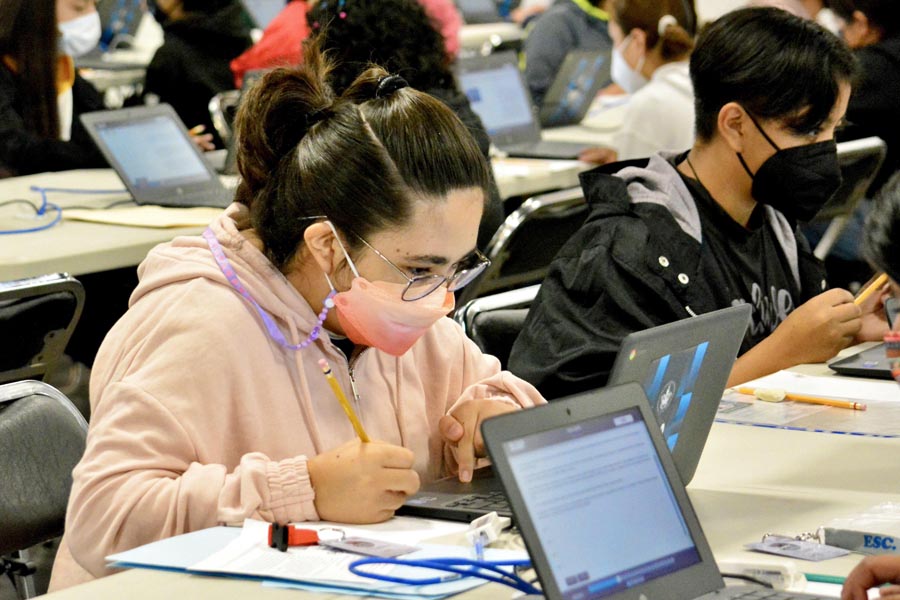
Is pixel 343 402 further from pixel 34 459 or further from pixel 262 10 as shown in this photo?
pixel 262 10

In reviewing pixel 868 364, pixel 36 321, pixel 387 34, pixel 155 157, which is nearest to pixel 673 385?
pixel 868 364

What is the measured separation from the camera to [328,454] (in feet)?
5.53

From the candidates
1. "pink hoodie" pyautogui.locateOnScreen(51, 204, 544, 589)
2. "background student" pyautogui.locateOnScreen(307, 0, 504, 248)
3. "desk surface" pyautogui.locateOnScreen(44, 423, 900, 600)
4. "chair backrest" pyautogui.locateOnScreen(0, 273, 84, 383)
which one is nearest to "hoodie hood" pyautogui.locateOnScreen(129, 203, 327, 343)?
"pink hoodie" pyautogui.locateOnScreen(51, 204, 544, 589)

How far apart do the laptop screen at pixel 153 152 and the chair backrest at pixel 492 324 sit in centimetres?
166

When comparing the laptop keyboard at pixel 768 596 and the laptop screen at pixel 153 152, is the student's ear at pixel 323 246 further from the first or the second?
the laptop screen at pixel 153 152

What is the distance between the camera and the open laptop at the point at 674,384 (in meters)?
1.61

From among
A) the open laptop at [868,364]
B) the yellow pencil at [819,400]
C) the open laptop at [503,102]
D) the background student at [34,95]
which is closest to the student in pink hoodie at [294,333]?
the yellow pencil at [819,400]

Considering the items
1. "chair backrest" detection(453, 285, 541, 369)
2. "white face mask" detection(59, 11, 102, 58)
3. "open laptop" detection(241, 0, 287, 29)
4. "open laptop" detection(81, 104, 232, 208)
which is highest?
"chair backrest" detection(453, 285, 541, 369)

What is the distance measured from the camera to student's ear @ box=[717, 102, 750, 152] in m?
2.63

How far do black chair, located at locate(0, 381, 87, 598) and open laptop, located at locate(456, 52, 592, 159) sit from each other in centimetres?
326

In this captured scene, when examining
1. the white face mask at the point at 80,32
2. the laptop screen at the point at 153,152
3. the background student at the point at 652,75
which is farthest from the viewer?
the white face mask at the point at 80,32

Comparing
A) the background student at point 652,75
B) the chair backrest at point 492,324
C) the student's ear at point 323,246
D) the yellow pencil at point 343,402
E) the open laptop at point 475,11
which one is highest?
the student's ear at point 323,246

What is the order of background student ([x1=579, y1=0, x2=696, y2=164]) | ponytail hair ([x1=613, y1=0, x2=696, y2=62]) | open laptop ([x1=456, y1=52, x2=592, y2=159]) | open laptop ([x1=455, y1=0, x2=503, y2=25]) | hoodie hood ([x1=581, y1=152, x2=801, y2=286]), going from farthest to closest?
open laptop ([x1=455, y1=0, x2=503, y2=25]) < open laptop ([x1=456, y1=52, x2=592, y2=159]) < ponytail hair ([x1=613, y1=0, x2=696, y2=62]) < background student ([x1=579, y1=0, x2=696, y2=164]) < hoodie hood ([x1=581, y1=152, x2=801, y2=286])

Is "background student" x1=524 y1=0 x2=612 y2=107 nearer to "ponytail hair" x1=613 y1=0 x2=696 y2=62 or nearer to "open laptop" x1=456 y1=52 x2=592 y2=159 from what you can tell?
"open laptop" x1=456 y1=52 x2=592 y2=159
